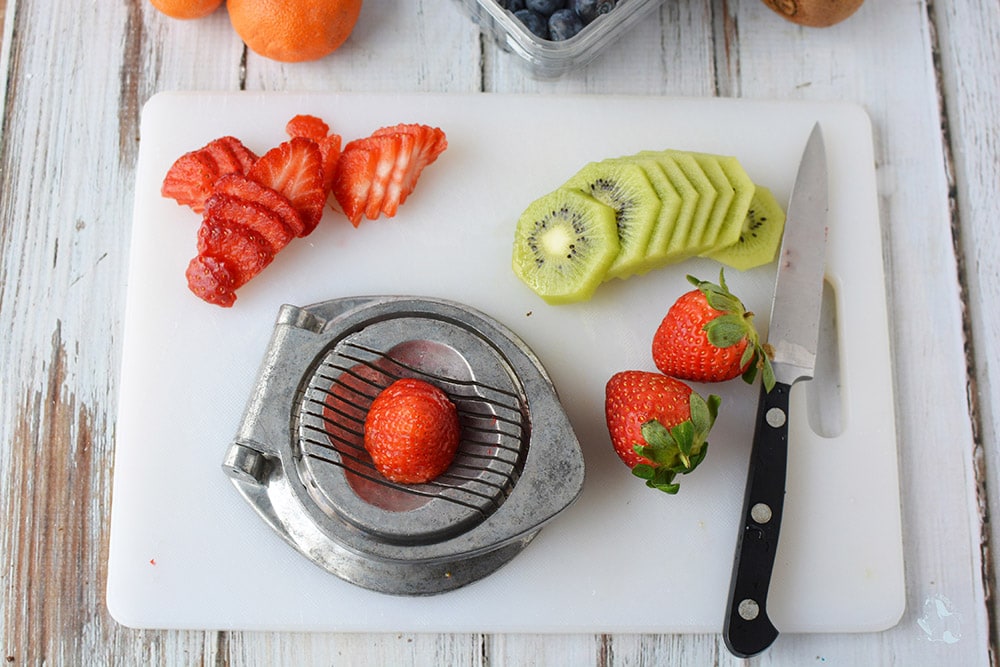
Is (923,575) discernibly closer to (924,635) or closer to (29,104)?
(924,635)

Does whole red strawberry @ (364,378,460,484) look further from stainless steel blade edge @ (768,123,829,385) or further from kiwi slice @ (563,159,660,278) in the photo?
stainless steel blade edge @ (768,123,829,385)

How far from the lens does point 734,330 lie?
124 cm

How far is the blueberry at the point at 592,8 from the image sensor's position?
1.43 meters

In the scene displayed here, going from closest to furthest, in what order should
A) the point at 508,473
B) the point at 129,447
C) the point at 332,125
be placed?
the point at 508,473
the point at 129,447
the point at 332,125

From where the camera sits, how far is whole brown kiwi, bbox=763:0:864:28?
1.53 m

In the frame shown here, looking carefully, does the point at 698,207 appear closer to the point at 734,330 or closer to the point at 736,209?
the point at 736,209

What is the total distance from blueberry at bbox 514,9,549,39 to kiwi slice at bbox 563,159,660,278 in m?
0.24

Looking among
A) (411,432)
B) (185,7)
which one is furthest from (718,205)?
(185,7)

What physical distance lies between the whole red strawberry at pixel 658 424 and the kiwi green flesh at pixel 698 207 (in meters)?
0.22

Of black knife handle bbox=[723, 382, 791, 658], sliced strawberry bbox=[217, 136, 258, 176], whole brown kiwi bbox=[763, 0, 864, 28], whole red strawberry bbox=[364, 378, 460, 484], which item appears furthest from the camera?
whole brown kiwi bbox=[763, 0, 864, 28]

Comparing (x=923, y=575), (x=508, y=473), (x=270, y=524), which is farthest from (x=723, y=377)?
(x=270, y=524)

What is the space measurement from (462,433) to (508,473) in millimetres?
91

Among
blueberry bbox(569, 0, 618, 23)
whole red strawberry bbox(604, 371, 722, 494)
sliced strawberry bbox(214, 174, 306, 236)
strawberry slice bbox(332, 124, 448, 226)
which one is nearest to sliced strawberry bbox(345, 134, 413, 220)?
strawberry slice bbox(332, 124, 448, 226)

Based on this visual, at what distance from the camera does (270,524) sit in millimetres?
1333
